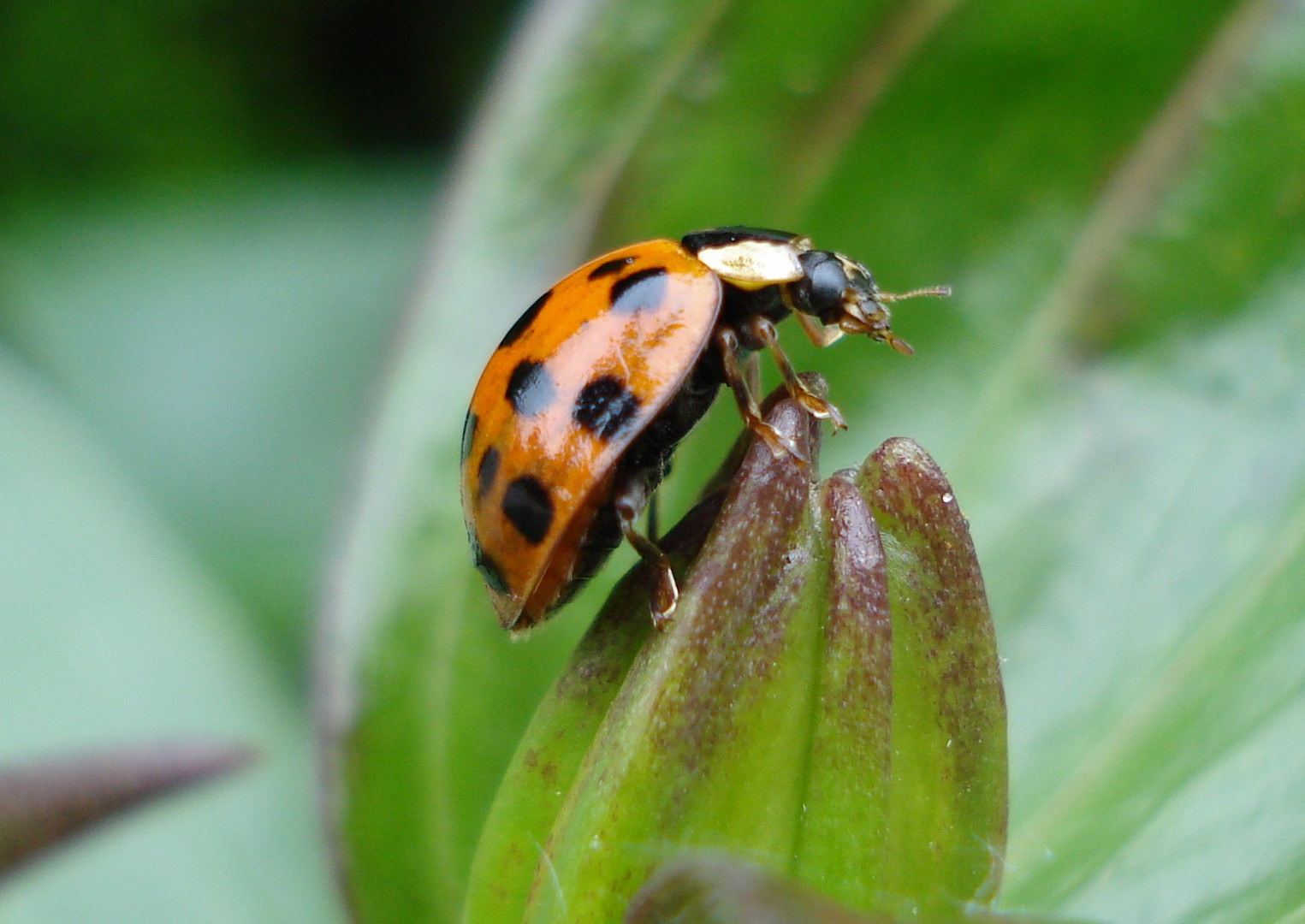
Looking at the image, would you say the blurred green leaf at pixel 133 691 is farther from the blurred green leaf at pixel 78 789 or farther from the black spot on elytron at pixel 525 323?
the black spot on elytron at pixel 525 323

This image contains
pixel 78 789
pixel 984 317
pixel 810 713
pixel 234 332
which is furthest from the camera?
pixel 234 332

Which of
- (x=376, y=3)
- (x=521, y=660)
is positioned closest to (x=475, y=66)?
(x=376, y=3)

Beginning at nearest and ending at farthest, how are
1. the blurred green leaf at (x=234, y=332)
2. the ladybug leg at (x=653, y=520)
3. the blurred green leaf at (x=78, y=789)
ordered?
the blurred green leaf at (x=78, y=789) → the ladybug leg at (x=653, y=520) → the blurred green leaf at (x=234, y=332)

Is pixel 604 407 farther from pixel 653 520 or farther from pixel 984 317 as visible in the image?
pixel 984 317

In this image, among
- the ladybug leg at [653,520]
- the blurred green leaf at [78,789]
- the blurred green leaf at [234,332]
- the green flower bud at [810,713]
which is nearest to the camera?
the green flower bud at [810,713]

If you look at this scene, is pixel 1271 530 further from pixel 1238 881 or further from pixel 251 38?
pixel 251 38

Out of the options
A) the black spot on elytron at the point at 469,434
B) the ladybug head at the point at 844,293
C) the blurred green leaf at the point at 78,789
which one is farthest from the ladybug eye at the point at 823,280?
the blurred green leaf at the point at 78,789

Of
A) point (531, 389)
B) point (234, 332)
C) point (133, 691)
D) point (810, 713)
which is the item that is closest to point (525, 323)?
point (531, 389)

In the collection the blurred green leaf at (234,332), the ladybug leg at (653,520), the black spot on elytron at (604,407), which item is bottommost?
the blurred green leaf at (234,332)
